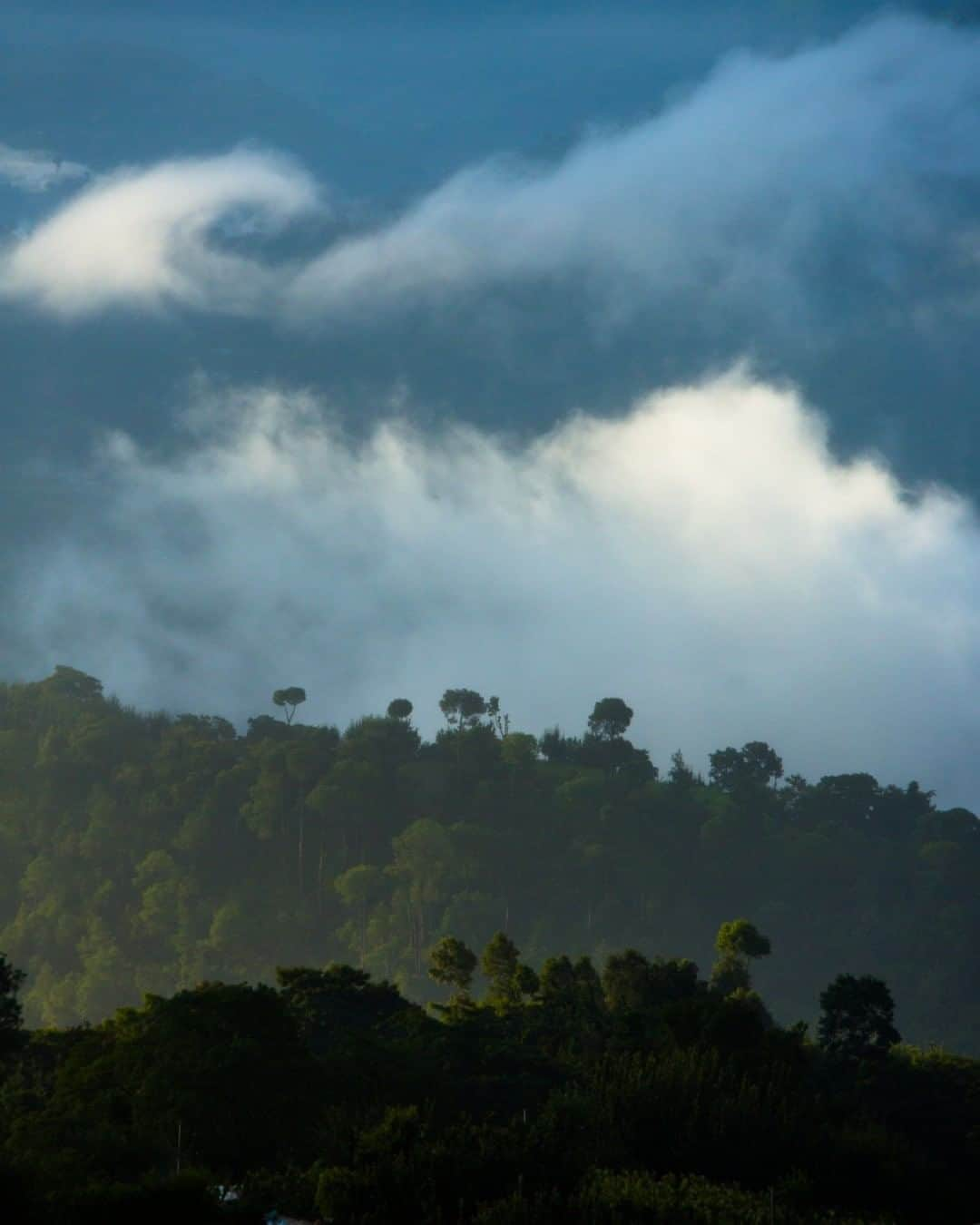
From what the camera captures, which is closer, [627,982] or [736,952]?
[627,982]

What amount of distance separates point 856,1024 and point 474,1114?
3024 cm

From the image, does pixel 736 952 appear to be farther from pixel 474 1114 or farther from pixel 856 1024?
pixel 474 1114

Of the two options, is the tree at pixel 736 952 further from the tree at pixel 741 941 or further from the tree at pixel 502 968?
the tree at pixel 502 968

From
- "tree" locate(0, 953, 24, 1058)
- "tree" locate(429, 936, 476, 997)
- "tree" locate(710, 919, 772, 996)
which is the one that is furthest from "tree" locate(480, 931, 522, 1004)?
"tree" locate(0, 953, 24, 1058)

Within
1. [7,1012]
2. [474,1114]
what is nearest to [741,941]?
[474,1114]

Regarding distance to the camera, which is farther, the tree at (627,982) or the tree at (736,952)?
the tree at (736,952)

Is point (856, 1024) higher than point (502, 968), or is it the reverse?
point (502, 968)

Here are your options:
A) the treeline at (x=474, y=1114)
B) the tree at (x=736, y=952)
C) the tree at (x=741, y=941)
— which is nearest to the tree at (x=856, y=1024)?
the treeline at (x=474, y=1114)

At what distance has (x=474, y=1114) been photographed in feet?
214

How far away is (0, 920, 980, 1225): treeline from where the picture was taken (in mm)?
46250

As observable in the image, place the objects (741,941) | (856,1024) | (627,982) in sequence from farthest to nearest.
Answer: (741,941) → (627,982) → (856,1024)

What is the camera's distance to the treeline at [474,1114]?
46.2 m

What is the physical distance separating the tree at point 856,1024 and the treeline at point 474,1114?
0.51 feet

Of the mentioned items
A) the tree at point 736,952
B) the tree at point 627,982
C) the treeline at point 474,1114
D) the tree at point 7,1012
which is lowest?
the treeline at point 474,1114
